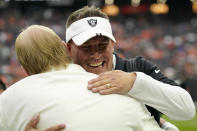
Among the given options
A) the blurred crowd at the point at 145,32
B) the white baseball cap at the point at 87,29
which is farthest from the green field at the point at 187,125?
the blurred crowd at the point at 145,32

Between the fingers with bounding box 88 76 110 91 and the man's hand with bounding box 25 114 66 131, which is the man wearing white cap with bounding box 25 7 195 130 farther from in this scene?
→ the man's hand with bounding box 25 114 66 131

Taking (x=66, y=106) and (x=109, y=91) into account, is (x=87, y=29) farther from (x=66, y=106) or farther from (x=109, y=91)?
(x=66, y=106)

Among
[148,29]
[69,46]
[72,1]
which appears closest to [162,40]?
[148,29]

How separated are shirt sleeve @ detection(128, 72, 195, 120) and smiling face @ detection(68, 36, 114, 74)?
13.0 inches

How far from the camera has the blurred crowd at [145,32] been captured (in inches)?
734

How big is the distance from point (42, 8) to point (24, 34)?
19178 millimetres

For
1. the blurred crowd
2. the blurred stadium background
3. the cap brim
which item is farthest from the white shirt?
the blurred stadium background

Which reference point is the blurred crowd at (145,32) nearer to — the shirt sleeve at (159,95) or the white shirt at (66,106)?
the shirt sleeve at (159,95)

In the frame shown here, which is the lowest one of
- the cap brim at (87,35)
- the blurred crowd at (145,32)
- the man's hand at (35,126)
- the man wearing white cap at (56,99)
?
the blurred crowd at (145,32)

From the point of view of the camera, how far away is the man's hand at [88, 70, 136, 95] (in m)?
1.79

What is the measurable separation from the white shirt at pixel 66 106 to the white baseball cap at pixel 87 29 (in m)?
0.34

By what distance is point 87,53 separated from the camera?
2238mm

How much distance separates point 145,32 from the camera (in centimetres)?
2139

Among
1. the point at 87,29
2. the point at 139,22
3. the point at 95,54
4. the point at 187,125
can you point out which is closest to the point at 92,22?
the point at 87,29
